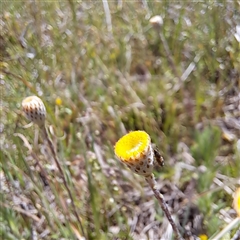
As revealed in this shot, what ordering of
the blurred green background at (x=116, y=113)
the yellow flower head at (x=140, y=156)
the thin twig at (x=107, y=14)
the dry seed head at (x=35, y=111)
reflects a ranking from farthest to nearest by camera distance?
the thin twig at (x=107, y=14)
the blurred green background at (x=116, y=113)
the dry seed head at (x=35, y=111)
the yellow flower head at (x=140, y=156)

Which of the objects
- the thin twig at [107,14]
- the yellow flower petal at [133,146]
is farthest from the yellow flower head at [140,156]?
the thin twig at [107,14]

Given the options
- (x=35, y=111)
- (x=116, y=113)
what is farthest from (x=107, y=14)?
(x=35, y=111)

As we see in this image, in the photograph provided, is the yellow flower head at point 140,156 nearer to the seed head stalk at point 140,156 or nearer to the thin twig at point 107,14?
the seed head stalk at point 140,156

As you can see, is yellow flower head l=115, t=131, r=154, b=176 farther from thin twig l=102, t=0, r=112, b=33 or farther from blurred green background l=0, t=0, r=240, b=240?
thin twig l=102, t=0, r=112, b=33

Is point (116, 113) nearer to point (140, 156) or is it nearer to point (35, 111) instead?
point (35, 111)

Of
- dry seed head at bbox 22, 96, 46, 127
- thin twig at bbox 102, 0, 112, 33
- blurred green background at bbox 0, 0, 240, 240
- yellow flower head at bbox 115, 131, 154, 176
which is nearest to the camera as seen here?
yellow flower head at bbox 115, 131, 154, 176

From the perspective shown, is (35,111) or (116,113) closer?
(35,111)

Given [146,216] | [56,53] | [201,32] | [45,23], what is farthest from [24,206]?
[45,23]

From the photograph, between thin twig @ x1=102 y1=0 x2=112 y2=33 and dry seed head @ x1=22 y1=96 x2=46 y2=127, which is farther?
thin twig @ x1=102 y1=0 x2=112 y2=33

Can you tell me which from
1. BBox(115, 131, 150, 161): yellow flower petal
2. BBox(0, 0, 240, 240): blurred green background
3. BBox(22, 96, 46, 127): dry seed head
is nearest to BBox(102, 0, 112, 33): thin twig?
BBox(0, 0, 240, 240): blurred green background

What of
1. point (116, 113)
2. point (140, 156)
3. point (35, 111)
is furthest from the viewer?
point (116, 113)
